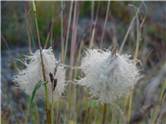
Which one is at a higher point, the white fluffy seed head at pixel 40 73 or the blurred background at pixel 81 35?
the white fluffy seed head at pixel 40 73

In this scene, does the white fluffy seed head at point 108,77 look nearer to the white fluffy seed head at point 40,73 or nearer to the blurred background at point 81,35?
the white fluffy seed head at point 40,73

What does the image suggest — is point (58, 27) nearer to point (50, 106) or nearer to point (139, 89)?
point (139, 89)

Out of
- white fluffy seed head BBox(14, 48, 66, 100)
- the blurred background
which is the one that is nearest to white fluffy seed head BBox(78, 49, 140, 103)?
white fluffy seed head BBox(14, 48, 66, 100)

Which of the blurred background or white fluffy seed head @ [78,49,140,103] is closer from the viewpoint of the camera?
white fluffy seed head @ [78,49,140,103]

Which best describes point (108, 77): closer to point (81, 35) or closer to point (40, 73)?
point (40, 73)

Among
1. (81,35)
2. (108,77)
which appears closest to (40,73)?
(108,77)

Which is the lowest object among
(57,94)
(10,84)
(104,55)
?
(10,84)

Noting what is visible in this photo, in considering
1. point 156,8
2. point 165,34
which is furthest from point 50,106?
point 156,8

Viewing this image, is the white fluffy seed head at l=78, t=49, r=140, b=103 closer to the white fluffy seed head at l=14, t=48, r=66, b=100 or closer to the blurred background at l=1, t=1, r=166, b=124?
the white fluffy seed head at l=14, t=48, r=66, b=100

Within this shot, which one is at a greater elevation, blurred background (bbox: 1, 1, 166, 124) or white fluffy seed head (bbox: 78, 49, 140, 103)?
white fluffy seed head (bbox: 78, 49, 140, 103)

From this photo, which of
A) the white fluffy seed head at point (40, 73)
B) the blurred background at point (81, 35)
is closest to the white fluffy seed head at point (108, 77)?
the white fluffy seed head at point (40, 73)

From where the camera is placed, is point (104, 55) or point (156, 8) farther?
point (156, 8)
